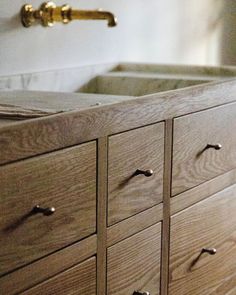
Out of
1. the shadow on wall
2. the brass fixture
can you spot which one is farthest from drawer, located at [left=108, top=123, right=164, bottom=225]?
the shadow on wall

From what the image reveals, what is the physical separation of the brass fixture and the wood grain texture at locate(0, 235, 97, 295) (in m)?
0.66

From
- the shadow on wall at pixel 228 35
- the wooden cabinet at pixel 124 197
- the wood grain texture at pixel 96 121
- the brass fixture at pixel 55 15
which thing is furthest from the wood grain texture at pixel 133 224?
the shadow on wall at pixel 228 35

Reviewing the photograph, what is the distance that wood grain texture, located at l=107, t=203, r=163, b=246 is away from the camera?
1.33m

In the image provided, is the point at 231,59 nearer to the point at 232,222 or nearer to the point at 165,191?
the point at 232,222

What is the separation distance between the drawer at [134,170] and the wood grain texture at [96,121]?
28 mm

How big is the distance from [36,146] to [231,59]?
208cm

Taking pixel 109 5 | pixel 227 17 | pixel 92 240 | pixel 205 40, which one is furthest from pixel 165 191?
pixel 227 17

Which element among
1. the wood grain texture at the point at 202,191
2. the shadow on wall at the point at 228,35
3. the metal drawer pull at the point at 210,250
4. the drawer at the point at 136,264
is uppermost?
the shadow on wall at the point at 228,35

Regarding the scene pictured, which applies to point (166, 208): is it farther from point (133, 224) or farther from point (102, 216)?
point (102, 216)

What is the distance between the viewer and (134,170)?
1370 millimetres

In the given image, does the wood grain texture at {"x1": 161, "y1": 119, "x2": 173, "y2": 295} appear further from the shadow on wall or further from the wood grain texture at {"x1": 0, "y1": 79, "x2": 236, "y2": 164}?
the shadow on wall

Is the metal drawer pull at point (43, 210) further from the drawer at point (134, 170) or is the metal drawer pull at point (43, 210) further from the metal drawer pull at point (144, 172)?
the metal drawer pull at point (144, 172)

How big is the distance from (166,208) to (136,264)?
162 millimetres

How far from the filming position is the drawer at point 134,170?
1305 millimetres
